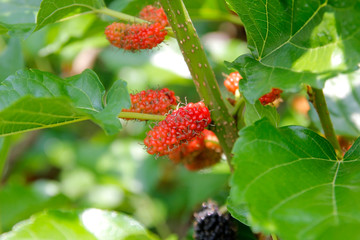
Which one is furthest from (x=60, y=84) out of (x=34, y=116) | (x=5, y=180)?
(x=5, y=180)

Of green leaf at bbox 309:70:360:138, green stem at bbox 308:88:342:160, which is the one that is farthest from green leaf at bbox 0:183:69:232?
green stem at bbox 308:88:342:160

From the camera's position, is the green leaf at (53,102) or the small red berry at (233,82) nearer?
the green leaf at (53,102)

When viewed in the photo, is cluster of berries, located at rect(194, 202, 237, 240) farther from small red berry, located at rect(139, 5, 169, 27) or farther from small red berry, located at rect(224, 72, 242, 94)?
small red berry, located at rect(139, 5, 169, 27)

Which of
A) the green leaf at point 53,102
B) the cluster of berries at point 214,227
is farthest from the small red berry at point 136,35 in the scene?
the cluster of berries at point 214,227

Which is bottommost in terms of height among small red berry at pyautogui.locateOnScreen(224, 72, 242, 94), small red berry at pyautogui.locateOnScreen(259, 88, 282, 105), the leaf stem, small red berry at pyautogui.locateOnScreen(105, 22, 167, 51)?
small red berry at pyautogui.locateOnScreen(259, 88, 282, 105)

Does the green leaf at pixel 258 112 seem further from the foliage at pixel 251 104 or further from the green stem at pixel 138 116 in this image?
the green stem at pixel 138 116

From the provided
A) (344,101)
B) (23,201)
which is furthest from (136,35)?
(23,201)

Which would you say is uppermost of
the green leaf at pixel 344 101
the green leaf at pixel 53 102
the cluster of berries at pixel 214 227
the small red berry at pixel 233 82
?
the green leaf at pixel 53 102
